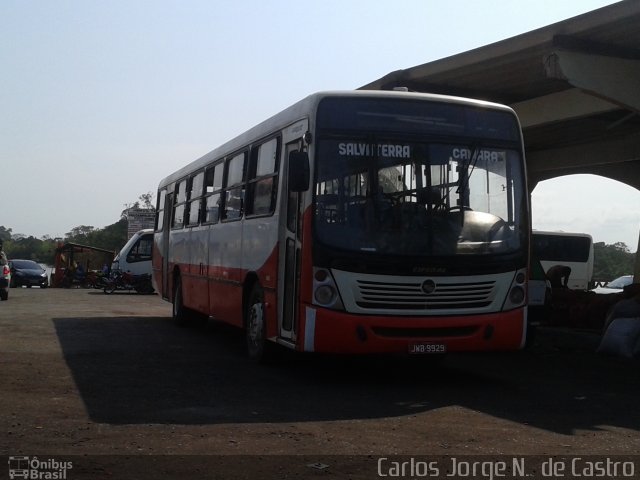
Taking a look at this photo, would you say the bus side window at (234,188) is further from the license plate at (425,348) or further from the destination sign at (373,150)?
the license plate at (425,348)

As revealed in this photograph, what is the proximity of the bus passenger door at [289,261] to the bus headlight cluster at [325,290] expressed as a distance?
1.21 feet

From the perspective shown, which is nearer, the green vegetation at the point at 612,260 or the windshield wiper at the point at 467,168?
the windshield wiper at the point at 467,168

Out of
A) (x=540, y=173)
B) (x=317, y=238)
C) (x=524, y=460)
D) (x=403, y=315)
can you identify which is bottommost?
(x=524, y=460)

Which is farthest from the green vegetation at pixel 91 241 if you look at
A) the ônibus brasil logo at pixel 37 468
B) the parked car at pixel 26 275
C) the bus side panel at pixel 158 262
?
the ônibus brasil logo at pixel 37 468

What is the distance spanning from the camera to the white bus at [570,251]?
45156 mm

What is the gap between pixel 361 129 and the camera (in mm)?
10789

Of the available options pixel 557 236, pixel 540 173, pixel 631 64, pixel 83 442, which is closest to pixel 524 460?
pixel 83 442

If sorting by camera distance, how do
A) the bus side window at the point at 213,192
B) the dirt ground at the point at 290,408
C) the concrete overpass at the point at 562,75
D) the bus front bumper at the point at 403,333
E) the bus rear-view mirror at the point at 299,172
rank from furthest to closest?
the concrete overpass at the point at 562,75 < the bus side window at the point at 213,192 < the bus rear-view mirror at the point at 299,172 < the bus front bumper at the point at 403,333 < the dirt ground at the point at 290,408

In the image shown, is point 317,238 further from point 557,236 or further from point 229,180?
point 557,236

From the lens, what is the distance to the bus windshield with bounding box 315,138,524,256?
1052 centimetres

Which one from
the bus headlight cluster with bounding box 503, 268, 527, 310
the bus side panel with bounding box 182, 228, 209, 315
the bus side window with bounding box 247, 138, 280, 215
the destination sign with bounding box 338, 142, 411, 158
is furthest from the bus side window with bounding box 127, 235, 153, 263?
the bus headlight cluster with bounding box 503, 268, 527, 310

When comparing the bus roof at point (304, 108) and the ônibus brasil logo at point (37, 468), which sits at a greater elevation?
the bus roof at point (304, 108)

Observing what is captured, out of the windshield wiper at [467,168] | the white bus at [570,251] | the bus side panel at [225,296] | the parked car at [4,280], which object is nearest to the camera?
the windshield wiper at [467,168]

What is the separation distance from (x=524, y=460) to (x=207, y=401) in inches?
140
